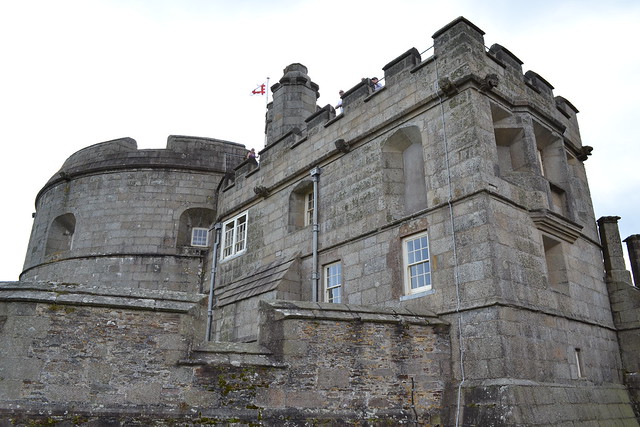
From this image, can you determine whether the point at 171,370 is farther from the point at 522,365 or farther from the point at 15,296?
the point at 522,365

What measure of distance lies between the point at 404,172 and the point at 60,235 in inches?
588

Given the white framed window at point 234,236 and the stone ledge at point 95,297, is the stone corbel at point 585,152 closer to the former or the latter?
the white framed window at point 234,236

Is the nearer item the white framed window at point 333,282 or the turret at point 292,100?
the white framed window at point 333,282

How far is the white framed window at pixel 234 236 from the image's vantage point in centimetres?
1709

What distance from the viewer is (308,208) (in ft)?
50.0

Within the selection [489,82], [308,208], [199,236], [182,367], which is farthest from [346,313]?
[199,236]

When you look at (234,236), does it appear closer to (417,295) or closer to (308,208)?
(308,208)

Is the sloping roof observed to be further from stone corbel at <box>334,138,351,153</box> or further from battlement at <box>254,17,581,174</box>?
battlement at <box>254,17,581,174</box>

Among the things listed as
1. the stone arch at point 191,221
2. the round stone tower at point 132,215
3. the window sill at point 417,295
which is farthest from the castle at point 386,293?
the stone arch at point 191,221

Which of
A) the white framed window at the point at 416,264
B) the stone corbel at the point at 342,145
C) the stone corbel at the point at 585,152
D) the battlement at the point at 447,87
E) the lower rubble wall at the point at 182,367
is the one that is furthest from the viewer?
the stone corbel at the point at 585,152

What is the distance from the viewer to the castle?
750cm

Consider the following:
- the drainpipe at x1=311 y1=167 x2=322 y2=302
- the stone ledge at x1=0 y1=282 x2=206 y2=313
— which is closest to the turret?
the drainpipe at x1=311 y1=167 x2=322 y2=302

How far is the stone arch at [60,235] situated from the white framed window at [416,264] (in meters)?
14.4

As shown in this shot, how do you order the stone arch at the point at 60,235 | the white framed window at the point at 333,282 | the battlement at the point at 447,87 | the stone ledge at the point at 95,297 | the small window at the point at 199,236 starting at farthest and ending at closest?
the stone arch at the point at 60,235 < the small window at the point at 199,236 < the white framed window at the point at 333,282 < the battlement at the point at 447,87 < the stone ledge at the point at 95,297
